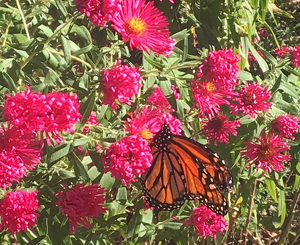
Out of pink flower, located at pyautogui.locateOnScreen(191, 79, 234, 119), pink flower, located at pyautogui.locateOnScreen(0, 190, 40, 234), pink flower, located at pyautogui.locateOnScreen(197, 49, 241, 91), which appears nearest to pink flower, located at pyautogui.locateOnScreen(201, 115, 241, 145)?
pink flower, located at pyautogui.locateOnScreen(191, 79, 234, 119)

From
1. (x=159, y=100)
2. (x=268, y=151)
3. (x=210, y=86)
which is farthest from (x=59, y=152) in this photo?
(x=268, y=151)

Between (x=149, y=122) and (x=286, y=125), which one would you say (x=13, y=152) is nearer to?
(x=149, y=122)

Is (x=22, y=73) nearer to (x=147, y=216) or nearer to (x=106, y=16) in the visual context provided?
(x=106, y=16)

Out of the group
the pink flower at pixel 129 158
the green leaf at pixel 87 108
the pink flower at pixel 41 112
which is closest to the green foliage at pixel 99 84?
the green leaf at pixel 87 108

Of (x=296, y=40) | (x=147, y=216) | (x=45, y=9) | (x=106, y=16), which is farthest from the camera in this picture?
(x=296, y=40)

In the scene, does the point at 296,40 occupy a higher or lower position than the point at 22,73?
lower

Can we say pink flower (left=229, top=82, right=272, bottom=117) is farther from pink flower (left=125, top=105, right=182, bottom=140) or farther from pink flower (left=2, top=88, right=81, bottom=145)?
pink flower (left=2, top=88, right=81, bottom=145)

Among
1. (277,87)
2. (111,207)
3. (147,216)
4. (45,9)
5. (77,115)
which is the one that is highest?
(45,9)

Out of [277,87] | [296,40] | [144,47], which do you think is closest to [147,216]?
[277,87]
